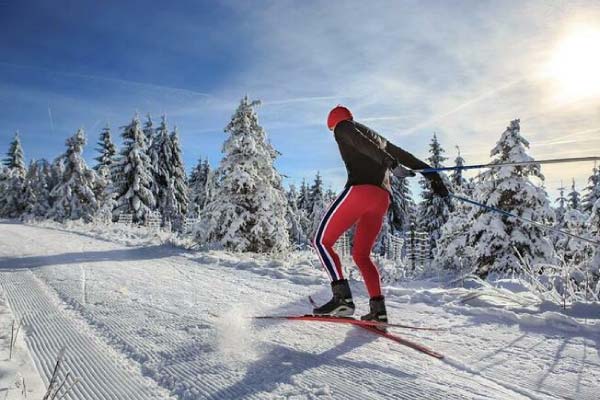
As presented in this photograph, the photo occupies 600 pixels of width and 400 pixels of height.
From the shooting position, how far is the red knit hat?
3920mm

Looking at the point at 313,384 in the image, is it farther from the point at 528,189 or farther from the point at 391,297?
the point at 528,189

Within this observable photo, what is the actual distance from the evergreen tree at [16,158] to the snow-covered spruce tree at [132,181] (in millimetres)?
21722

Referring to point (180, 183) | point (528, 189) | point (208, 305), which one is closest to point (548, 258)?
point (528, 189)

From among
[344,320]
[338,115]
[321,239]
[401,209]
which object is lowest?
[344,320]

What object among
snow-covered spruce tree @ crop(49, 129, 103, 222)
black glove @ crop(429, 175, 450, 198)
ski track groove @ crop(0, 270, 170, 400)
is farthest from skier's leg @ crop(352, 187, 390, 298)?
snow-covered spruce tree @ crop(49, 129, 103, 222)

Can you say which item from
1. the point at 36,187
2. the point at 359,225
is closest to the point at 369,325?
the point at 359,225

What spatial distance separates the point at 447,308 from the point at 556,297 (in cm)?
122

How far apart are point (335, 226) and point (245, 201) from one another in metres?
13.1

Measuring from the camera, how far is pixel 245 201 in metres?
16.8

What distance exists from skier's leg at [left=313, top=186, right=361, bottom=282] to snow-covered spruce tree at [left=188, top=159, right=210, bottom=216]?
170 ft

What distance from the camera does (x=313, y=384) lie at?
2.28 meters

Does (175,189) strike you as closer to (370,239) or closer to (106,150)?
(106,150)

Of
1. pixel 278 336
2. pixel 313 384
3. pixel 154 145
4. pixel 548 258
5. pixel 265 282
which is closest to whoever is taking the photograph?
pixel 313 384

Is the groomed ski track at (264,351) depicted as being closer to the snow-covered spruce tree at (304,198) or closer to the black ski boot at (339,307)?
the black ski boot at (339,307)
